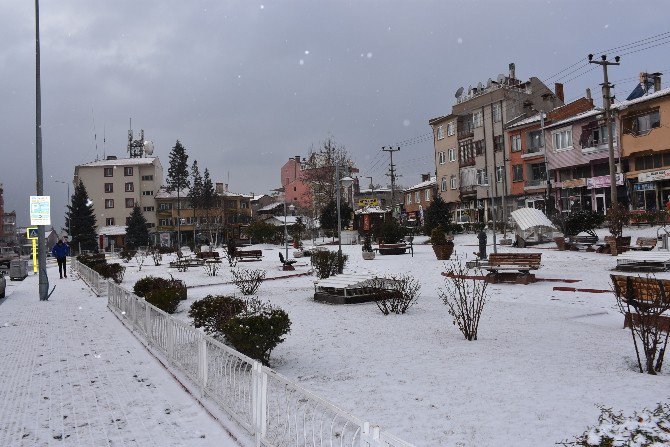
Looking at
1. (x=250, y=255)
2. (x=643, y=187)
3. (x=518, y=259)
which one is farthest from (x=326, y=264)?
(x=643, y=187)

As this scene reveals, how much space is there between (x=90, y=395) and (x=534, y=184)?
46.6 m

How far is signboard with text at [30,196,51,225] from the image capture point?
18.0 meters

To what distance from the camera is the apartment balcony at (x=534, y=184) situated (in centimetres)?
4669

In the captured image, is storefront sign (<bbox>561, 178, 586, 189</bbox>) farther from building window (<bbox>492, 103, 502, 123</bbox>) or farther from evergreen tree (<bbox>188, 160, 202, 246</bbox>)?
evergreen tree (<bbox>188, 160, 202, 246</bbox>)

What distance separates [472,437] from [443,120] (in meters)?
57.3

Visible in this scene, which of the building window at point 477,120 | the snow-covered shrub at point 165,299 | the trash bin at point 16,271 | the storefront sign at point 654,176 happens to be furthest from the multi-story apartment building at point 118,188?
the snow-covered shrub at point 165,299

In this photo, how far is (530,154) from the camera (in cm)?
4741

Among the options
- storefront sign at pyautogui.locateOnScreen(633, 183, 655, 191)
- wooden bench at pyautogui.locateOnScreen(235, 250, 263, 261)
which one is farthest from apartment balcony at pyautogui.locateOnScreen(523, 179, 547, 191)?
wooden bench at pyautogui.locateOnScreen(235, 250, 263, 261)

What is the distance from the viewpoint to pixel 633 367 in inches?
268

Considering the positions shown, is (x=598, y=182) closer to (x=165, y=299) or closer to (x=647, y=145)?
(x=647, y=145)

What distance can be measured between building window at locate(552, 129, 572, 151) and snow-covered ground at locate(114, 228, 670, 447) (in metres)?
34.6

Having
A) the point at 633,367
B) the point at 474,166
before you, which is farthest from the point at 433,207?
the point at 633,367

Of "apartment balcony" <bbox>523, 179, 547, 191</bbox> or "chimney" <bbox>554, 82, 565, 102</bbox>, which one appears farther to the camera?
"chimney" <bbox>554, 82, 565, 102</bbox>

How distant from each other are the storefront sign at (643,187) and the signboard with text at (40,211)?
37.3 m
